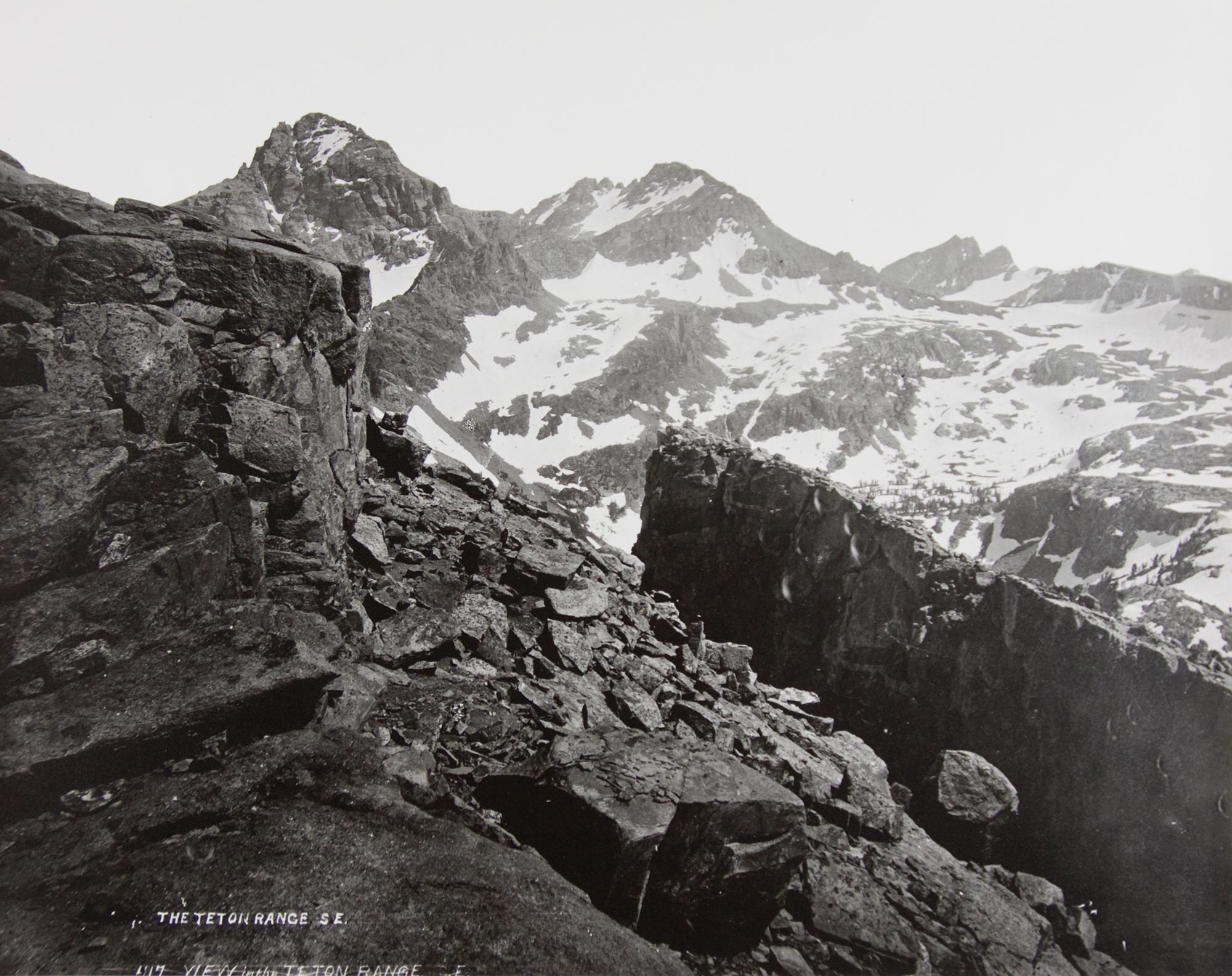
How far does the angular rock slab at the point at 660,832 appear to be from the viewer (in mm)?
7168

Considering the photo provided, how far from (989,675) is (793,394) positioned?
408ft

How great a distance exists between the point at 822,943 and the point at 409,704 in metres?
7.00

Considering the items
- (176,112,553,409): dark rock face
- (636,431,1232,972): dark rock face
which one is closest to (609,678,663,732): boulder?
(636,431,1232,972): dark rock face

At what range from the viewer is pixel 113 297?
8.77 meters

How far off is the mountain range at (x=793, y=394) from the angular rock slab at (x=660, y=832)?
2225 inches

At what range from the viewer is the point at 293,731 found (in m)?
7.26

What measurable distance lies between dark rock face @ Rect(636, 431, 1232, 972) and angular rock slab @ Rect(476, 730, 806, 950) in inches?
719

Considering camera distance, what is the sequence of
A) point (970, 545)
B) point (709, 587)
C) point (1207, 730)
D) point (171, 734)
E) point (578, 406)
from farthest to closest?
1. point (578, 406)
2. point (970, 545)
3. point (709, 587)
4. point (1207, 730)
5. point (171, 734)

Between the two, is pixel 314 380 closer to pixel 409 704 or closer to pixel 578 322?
pixel 409 704

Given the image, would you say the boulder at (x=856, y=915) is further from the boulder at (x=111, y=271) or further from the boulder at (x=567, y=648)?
the boulder at (x=111, y=271)

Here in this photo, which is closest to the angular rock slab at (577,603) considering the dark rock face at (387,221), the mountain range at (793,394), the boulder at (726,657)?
the boulder at (726,657)

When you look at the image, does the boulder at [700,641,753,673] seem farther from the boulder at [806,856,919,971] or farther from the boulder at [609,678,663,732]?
the boulder at [806,856,919,971]

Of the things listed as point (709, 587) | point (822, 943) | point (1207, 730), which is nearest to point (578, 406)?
point (709, 587)

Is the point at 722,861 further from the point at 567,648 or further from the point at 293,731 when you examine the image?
the point at 567,648
